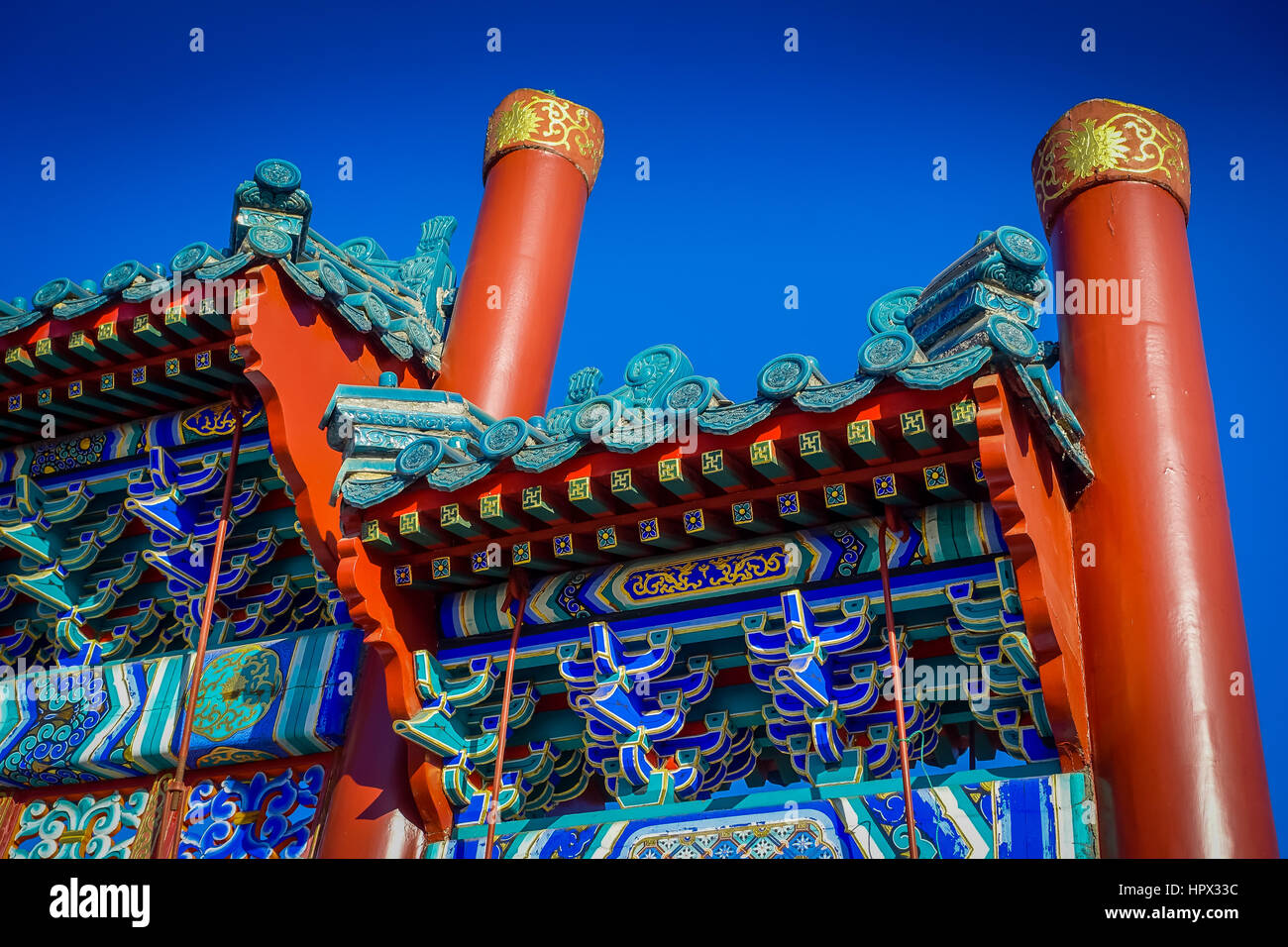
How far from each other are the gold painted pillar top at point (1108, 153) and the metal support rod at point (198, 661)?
4468 mm

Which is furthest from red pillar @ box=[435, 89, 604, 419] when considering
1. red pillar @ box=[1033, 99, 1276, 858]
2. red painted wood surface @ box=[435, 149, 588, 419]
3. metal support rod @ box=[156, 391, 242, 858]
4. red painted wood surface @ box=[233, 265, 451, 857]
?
red pillar @ box=[1033, 99, 1276, 858]

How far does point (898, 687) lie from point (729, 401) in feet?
4.64

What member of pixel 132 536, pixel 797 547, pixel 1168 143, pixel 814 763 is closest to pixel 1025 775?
pixel 814 763

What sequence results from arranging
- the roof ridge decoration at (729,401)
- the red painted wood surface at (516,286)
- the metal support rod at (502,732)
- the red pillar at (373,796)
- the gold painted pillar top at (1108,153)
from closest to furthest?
the roof ridge decoration at (729,401), the metal support rod at (502,732), the red pillar at (373,796), the gold painted pillar top at (1108,153), the red painted wood surface at (516,286)

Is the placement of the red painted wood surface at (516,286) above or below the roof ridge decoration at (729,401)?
above

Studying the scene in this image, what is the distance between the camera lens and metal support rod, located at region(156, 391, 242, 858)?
640cm

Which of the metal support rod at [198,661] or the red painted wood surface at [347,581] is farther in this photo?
the red painted wood surface at [347,581]

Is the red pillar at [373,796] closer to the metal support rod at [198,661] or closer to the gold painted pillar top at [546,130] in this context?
the metal support rod at [198,661]

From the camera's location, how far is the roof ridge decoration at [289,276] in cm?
771

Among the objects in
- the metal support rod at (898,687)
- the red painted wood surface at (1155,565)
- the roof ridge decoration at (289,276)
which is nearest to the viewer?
the red painted wood surface at (1155,565)

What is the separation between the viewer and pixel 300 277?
7.78 meters

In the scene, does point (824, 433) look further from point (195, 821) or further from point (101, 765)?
point (101, 765)

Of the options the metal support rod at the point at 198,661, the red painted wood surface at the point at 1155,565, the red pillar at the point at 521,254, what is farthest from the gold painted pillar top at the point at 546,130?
the red painted wood surface at the point at 1155,565

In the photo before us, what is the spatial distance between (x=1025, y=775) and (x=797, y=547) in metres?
1.35
